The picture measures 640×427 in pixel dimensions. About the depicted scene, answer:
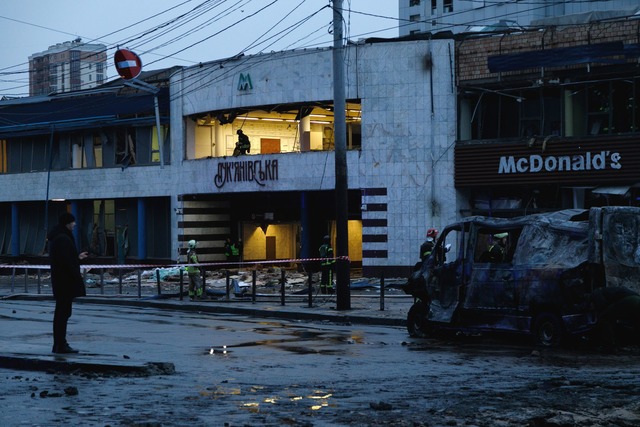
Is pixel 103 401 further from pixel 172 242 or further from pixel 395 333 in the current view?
pixel 172 242

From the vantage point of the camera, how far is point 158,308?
2850 centimetres

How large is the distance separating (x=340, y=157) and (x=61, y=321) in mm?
11245

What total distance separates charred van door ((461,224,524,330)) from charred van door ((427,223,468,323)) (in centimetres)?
24

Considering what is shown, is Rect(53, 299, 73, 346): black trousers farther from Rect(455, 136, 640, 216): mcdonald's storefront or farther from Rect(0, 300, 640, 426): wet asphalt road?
Rect(455, 136, 640, 216): mcdonald's storefront

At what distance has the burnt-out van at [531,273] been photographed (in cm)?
1606

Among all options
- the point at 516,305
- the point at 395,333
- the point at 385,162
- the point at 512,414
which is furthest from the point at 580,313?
the point at 385,162

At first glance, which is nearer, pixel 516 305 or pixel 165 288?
pixel 516 305

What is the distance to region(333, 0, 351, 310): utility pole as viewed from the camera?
24734 millimetres

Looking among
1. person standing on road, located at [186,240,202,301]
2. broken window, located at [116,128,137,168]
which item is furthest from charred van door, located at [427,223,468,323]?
broken window, located at [116,128,137,168]

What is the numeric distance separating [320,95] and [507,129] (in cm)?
715

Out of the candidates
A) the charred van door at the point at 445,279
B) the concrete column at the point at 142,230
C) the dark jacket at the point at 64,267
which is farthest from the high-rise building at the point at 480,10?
the dark jacket at the point at 64,267

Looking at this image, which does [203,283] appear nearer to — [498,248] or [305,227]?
[305,227]

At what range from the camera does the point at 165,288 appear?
37.2 metres

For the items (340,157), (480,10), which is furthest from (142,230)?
(480,10)
